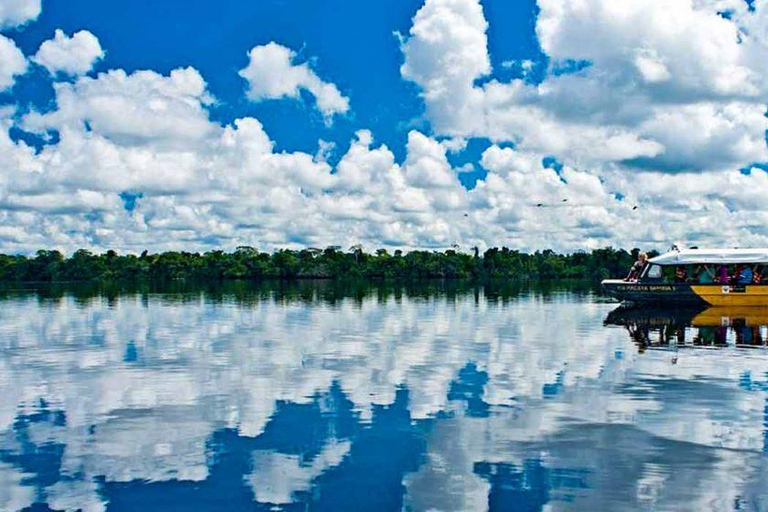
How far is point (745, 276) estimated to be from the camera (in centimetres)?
5588

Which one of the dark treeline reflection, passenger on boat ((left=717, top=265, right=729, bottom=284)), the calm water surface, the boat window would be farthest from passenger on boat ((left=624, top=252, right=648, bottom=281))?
the calm water surface

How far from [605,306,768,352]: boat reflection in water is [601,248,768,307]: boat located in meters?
0.99

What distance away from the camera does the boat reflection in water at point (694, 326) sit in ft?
112

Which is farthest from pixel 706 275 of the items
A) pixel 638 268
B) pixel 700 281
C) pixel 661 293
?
pixel 638 268

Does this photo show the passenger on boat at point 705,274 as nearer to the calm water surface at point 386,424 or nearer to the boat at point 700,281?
the boat at point 700,281

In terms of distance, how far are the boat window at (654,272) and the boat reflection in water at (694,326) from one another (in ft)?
7.94

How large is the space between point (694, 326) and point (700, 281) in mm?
16626

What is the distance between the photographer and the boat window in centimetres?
5772

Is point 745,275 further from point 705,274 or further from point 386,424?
point 386,424

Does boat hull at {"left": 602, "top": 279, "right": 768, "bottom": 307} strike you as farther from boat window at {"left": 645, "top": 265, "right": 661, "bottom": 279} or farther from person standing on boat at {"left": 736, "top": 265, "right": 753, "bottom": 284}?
boat window at {"left": 645, "top": 265, "right": 661, "bottom": 279}

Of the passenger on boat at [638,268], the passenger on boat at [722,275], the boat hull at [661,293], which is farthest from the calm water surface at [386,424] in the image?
the passenger on boat at [638,268]

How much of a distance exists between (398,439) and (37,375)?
49.2 ft

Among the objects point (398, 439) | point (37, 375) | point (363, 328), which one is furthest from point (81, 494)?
point (363, 328)

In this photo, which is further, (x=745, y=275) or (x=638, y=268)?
(x=638, y=268)
